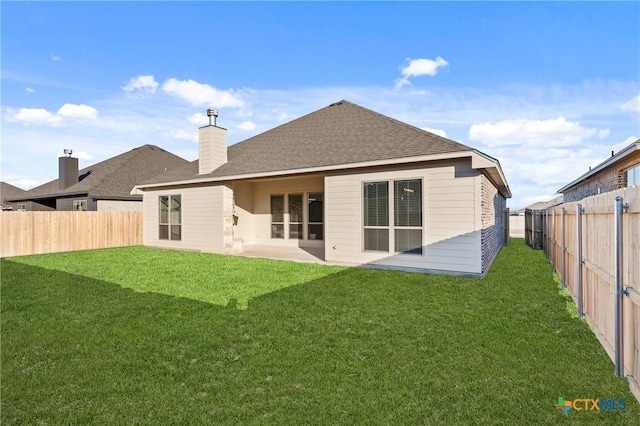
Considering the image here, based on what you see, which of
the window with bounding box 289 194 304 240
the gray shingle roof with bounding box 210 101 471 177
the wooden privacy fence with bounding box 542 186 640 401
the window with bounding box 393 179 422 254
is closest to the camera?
the wooden privacy fence with bounding box 542 186 640 401

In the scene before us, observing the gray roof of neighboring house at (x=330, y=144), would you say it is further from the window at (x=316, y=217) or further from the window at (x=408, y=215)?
the window at (x=316, y=217)

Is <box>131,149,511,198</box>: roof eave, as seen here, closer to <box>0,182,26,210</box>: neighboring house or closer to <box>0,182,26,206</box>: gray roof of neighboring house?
<box>0,182,26,210</box>: neighboring house

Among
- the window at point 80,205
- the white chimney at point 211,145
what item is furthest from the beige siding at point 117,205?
the white chimney at point 211,145

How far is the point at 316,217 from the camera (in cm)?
1311

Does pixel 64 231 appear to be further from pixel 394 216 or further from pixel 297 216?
pixel 394 216

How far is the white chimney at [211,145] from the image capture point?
1325cm

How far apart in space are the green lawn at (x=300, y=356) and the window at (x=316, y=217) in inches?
246

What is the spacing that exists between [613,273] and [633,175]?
10034 mm

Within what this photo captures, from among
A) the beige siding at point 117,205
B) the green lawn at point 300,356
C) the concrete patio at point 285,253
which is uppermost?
the beige siding at point 117,205

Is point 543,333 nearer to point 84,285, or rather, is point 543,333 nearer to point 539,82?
point 84,285

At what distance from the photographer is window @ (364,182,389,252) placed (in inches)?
348

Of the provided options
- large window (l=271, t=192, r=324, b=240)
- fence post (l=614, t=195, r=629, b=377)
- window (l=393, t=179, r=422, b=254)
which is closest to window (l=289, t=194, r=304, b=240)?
large window (l=271, t=192, r=324, b=240)

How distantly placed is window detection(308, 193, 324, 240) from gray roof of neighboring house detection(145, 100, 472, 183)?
2.11 m

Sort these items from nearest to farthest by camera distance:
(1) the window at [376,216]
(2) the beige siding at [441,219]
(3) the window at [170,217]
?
(2) the beige siding at [441,219], (1) the window at [376,216], (3) the window at [170,217]
